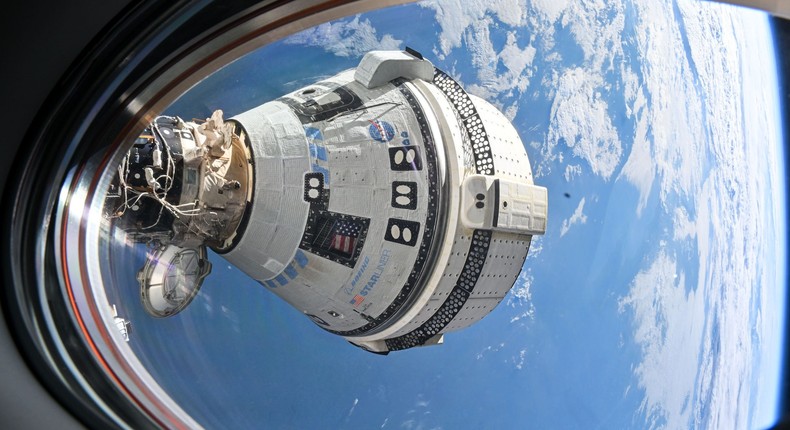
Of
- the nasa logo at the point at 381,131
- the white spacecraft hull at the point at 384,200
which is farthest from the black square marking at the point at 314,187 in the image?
the nasa logo at the point at 381,131

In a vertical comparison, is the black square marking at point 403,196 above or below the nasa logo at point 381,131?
below

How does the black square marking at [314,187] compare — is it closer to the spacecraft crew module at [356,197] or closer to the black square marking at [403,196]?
the spacecraft crew module at [356,197]

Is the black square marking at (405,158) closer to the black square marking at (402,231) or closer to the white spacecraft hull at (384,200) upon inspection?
the white spacecraft hull at (384,200)

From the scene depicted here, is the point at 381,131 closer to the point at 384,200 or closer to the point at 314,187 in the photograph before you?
the point at 384,200

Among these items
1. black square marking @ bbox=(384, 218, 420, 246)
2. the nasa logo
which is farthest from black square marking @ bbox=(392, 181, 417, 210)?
the nasa logo

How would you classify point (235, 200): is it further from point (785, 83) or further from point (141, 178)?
point (785, 83)

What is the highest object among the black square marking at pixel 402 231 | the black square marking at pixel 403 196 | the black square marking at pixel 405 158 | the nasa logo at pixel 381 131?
the nasa logo at pixel 381 131

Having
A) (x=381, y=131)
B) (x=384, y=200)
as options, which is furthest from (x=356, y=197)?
(x=381, y=131)

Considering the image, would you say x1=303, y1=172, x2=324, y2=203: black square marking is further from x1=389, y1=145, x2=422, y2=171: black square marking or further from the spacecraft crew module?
x1=389, y1=145, x2=422, y2=171: black square marking
